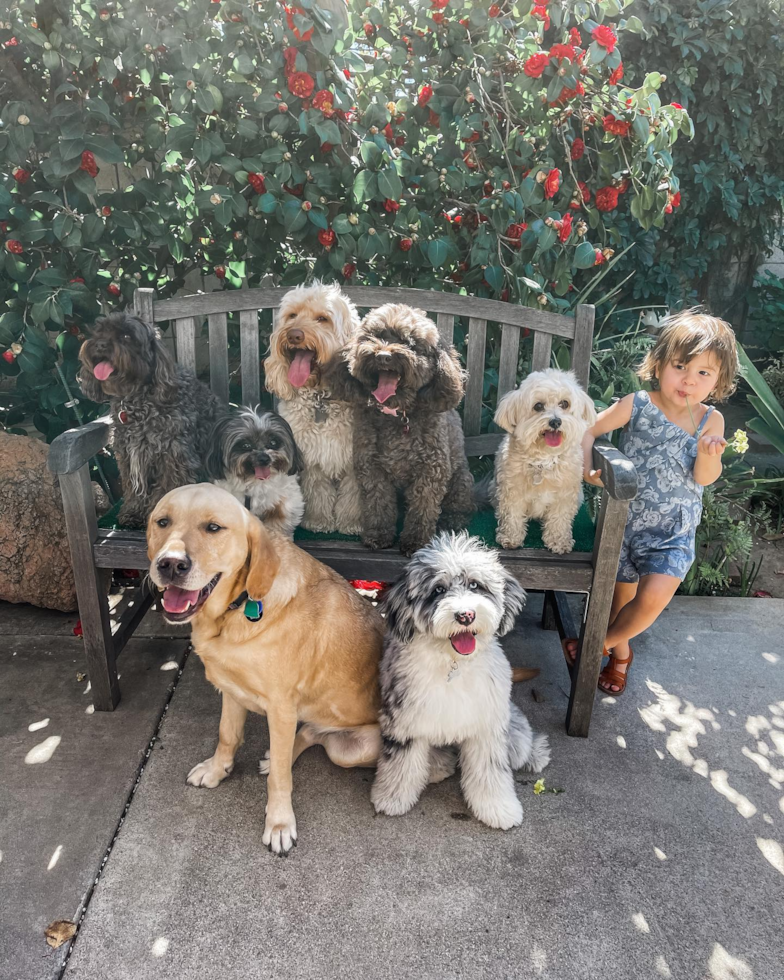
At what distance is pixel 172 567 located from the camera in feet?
6.70

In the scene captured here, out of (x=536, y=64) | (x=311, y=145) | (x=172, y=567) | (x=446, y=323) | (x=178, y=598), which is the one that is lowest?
(x=178, y=598)

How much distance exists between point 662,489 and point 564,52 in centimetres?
199

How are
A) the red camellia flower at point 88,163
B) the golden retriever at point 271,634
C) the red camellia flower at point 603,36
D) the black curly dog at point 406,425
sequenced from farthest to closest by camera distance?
1. the red camellia flower at point 88,163
2. the red camellia flower at point 603,36
3. the black curly dog at point 406,425
4. the golden retriever at point 271,634

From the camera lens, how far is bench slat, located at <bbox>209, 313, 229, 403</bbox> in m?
3.39

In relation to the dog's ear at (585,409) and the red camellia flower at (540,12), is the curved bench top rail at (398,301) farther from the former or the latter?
the red camellia flower at (540,12)

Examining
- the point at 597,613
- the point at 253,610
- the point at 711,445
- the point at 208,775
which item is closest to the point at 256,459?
the point at 253,610

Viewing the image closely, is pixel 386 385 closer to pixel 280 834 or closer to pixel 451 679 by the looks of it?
pixel 451 679

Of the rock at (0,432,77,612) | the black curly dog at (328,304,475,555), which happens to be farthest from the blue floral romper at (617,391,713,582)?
the rock at (0,432,77,612)

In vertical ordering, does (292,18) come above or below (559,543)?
above

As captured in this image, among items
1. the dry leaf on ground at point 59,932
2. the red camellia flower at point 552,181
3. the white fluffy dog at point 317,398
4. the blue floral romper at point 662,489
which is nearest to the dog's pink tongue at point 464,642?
the white fluffy dog at point 317,398

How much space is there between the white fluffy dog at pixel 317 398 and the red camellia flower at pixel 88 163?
1.21 metres

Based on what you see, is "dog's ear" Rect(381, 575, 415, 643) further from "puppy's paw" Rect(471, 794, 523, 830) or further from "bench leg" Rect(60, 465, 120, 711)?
"bench leg" Rect(60, 465, 120, 711)

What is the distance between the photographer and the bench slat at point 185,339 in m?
3.35

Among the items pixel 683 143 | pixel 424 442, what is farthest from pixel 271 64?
A: pixel 683 143
